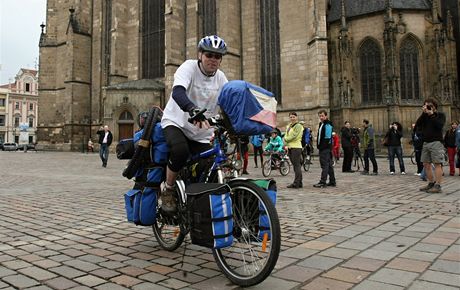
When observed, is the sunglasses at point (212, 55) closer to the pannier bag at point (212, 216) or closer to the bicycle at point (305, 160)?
the pannier bag at point (212, 216)

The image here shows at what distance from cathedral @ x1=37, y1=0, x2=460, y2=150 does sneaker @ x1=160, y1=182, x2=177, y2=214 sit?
20.1 meters

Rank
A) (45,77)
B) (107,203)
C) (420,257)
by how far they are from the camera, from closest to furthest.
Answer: (420,257)
(107,203)
(45,77)

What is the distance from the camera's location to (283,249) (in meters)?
3.47

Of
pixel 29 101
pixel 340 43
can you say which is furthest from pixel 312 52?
pixel 29 101

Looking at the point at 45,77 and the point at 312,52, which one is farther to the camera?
the point at 45,77

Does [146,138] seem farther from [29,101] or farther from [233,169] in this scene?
[29,101]

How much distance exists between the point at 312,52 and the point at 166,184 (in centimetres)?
2115

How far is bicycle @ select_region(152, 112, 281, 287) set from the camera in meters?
2.43

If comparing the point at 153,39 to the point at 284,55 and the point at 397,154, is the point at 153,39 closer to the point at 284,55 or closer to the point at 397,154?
the point at 284,55

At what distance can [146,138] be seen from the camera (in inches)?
134

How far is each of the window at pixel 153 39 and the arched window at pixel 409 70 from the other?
1830cm

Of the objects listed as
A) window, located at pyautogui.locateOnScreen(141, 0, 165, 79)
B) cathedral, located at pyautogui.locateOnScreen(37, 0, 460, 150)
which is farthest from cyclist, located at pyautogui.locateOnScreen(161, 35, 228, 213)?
window, located at pyautogui.locateOnScreen(141, 0, 165, 79)

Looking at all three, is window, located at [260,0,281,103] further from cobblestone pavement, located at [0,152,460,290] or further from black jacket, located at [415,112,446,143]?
cobblestone pavement, located at [0,152,460,290]

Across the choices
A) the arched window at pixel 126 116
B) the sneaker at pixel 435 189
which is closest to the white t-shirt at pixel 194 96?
the sneaker at pixel 435 189
